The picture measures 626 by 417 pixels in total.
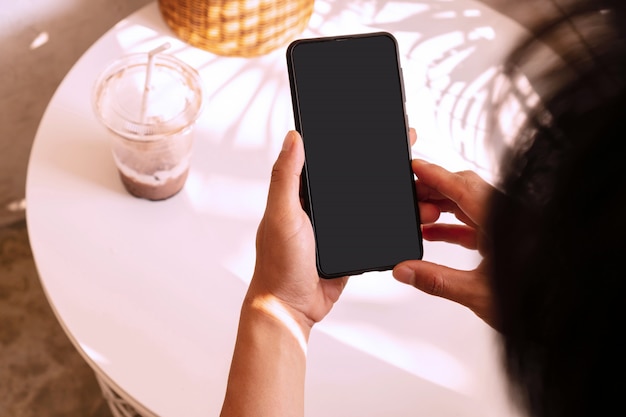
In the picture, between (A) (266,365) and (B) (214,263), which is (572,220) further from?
(B) (214,263)

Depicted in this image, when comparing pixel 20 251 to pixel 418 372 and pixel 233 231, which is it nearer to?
pixel 233 231

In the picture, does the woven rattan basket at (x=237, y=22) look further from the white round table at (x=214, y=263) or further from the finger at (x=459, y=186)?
the finger at (x=459, y=186)

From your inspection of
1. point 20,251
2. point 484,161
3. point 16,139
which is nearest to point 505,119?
point 484,161

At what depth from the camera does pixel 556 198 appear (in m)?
0.30

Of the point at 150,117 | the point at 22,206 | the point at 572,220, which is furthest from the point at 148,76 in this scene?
the point at 22,206

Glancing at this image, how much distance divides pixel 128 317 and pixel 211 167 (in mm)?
221

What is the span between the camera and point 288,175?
2.17 feet

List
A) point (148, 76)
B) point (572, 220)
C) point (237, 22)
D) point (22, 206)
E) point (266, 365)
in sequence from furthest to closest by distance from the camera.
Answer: point (22, 206) < point (237, 22) < point (148, 76) < point (266, 365) < point (572, 220)

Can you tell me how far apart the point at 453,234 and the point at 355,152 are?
6.7 inches

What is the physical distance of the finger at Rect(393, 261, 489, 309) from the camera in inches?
26.0

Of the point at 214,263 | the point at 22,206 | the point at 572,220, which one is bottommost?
the point at 22,206

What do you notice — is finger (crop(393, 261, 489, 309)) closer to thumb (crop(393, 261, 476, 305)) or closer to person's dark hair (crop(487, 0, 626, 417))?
thumb (crop(393, 261, 476, 305))

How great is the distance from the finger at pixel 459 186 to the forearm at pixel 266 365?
212 mm

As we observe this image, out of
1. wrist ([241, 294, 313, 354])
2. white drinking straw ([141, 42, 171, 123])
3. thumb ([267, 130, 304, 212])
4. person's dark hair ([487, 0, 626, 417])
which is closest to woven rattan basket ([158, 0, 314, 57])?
white drinking straw ([141, 42, 171, 123])
